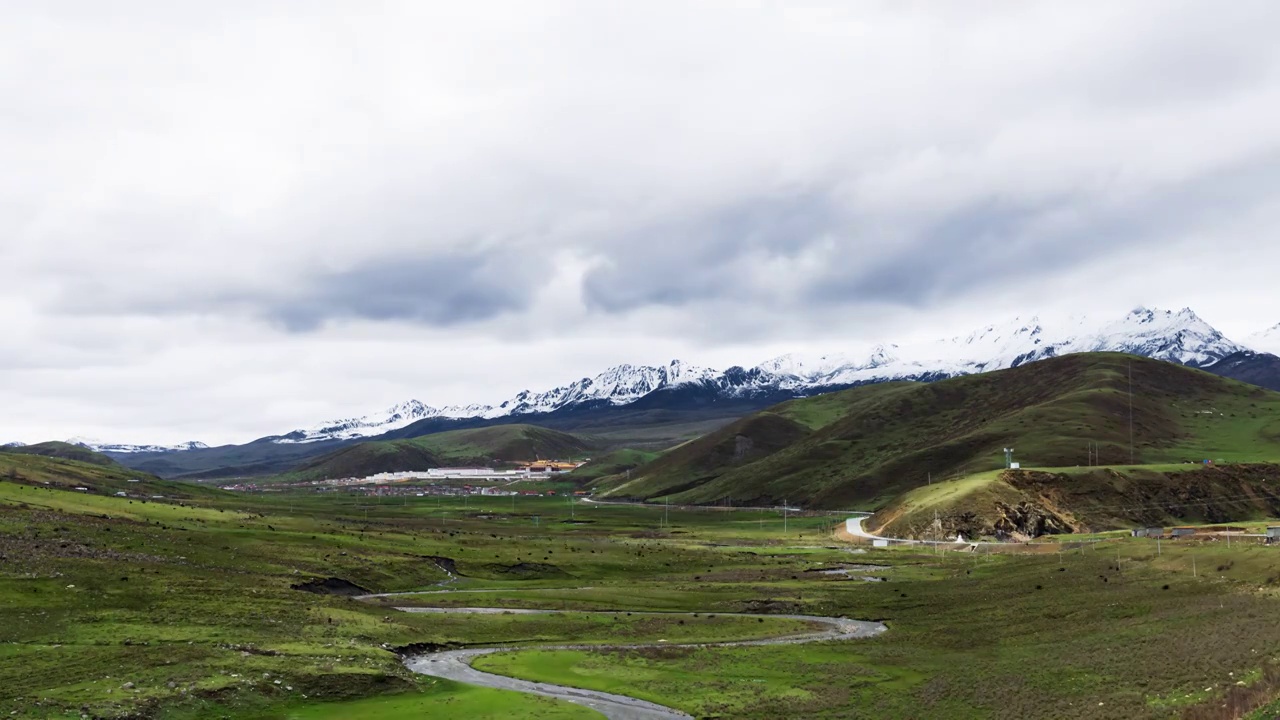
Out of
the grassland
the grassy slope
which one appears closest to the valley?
the grassland

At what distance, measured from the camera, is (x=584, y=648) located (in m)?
71.8

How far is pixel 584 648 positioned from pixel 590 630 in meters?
8.63

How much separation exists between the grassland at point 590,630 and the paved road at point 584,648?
1653 millimetres

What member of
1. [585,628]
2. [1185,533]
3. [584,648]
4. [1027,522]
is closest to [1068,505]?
[1027,522]

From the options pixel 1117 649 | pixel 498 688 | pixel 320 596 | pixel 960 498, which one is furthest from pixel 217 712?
pixel 960 498

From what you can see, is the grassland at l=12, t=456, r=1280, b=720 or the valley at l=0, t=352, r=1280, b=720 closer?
the grassland at l=12, t=456, r=1280, b=720

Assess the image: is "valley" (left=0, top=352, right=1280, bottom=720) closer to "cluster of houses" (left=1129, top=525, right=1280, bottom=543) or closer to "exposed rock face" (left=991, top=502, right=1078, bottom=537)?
"cluster of houses" (left=1129, top=525, right=1280, bottom=543)

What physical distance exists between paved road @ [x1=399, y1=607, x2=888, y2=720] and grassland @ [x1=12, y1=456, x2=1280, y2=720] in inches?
65.1

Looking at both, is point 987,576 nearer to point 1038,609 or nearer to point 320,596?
point 1038,609

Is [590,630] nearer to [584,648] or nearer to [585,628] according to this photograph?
[585,628]

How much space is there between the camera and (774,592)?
107375 millimetres

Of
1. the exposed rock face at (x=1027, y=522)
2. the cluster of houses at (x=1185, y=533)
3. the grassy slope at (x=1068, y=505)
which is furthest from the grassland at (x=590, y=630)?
the grassy slope at (x=1068, y=505)

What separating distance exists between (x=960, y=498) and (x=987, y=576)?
77.3 m

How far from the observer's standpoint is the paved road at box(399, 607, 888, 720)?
173 feet
